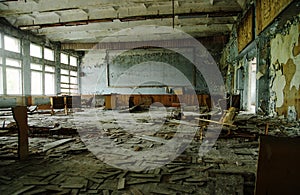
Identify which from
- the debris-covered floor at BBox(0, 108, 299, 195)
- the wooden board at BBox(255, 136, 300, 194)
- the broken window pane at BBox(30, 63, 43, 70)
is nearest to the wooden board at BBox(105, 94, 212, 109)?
the broken window pane at BBox(30, 63, 43, 70)

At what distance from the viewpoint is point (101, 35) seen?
14914 mm

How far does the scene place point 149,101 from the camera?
1308 cm

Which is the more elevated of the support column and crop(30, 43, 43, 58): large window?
crop(30, 43, 43, 58): large window

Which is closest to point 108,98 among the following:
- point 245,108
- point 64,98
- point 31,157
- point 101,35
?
point 64,98

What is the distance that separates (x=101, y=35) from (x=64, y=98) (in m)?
6.83

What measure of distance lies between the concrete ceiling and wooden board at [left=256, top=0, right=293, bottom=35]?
268 cm

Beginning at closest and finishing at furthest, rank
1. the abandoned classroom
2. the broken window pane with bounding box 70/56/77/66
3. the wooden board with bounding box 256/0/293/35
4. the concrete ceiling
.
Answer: the abandoned classroom < the wooden board with bounding box 256/0/293/35 < the concrete ceiling < the broken window pane with bounding box 70/56/77/66

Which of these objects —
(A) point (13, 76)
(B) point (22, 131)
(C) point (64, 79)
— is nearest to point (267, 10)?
(B) point (22, 131)

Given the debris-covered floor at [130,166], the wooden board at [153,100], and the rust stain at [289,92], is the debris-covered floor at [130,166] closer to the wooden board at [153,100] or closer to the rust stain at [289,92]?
the rust stain at [289,92]

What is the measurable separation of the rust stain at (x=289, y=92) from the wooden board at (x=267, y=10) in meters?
1.38

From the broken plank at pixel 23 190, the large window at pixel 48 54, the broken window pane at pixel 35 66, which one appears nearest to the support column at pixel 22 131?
the broken plank at pixel 23 190

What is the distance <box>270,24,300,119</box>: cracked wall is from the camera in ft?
18.7

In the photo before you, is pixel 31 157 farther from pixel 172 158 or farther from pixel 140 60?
pixel 140 60

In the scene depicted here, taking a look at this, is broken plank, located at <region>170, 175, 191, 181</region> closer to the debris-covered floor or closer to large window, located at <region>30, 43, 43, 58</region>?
the debris-covered floor
